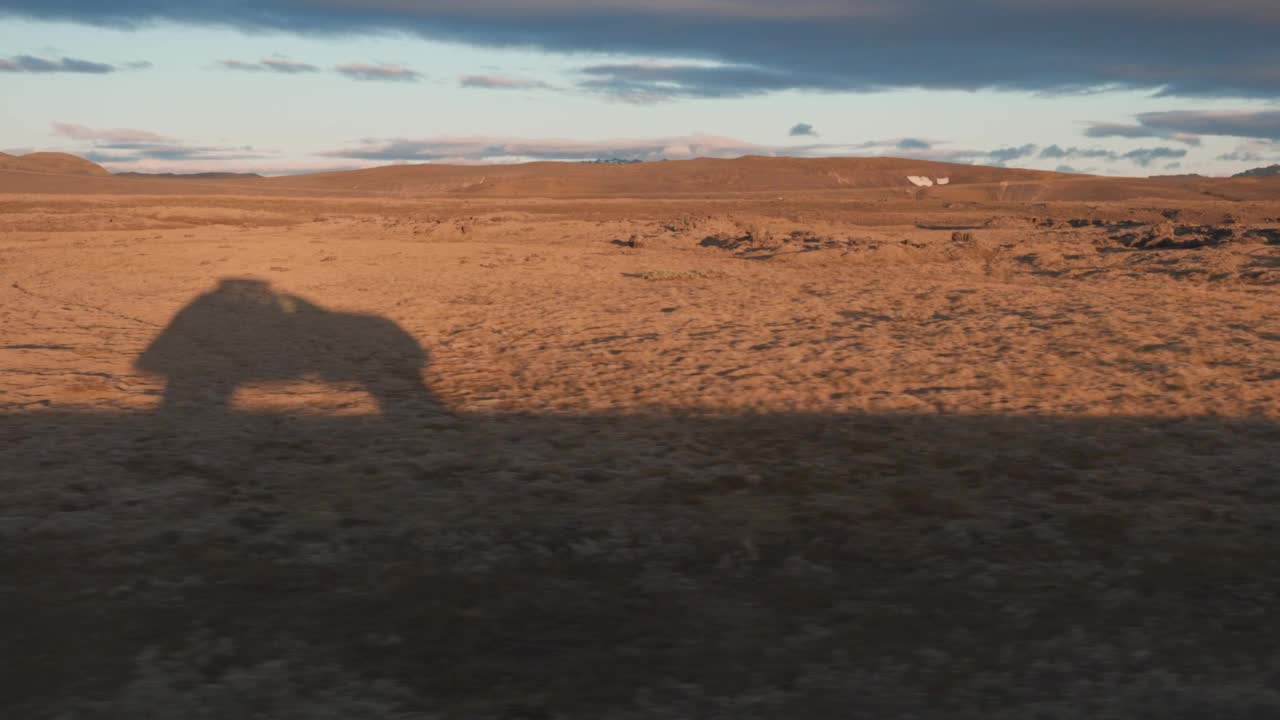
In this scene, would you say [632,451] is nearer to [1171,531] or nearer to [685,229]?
[1171,531]

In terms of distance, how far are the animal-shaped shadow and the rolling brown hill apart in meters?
43.6

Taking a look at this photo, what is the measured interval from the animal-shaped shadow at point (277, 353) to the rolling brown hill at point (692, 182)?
1716 inches

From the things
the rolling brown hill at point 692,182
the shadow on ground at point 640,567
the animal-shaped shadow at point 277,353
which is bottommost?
the animal-shaped shadow at point 277,353

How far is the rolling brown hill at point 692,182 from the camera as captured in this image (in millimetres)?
54094

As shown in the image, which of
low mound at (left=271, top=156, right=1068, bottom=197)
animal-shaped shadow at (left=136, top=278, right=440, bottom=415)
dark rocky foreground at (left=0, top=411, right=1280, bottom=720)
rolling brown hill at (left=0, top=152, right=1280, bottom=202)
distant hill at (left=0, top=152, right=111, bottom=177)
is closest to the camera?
dark rocky foreground at (left=0, top=411, right=1280, bottom=720)

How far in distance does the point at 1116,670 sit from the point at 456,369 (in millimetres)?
4758

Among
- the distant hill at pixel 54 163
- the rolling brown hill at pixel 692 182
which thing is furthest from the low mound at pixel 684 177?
the distant hill at pixel 54 163

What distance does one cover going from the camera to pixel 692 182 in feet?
249

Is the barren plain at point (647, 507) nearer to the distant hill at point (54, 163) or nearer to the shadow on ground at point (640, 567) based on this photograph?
the shadow on ground at point (640, 567)

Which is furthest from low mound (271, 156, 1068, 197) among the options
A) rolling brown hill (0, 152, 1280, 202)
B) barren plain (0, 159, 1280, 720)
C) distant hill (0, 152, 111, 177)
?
barren plain (0, 159, 1280, 720)

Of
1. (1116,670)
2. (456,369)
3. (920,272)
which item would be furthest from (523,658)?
(920,272)

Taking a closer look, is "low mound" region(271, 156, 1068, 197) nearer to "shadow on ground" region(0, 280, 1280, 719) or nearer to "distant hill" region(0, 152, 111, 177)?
"distant hill" region(0, 152, 111, 177)

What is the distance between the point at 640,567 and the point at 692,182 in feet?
242

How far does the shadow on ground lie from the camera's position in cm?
249
